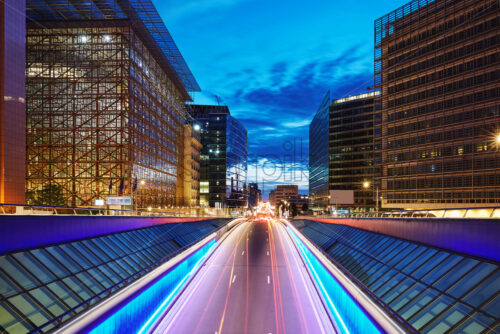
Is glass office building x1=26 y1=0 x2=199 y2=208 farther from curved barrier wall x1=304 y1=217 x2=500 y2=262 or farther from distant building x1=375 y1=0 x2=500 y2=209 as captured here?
distant building x1=375 y1=0 x2=500 y2=209

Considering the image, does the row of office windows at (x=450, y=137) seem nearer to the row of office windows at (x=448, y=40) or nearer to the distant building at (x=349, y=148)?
the row of office windows at (x=448, y=40)

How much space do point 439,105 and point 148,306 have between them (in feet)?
212

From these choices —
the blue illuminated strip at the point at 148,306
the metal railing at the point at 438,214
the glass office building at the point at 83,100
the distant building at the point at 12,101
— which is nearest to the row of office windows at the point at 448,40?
the metal railing at the point at 438,214

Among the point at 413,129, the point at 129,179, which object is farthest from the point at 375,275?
the point at 413,129

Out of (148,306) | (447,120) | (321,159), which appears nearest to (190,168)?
(321,159)

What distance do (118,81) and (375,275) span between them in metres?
58.3

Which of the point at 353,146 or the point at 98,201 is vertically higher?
the point at 353,146

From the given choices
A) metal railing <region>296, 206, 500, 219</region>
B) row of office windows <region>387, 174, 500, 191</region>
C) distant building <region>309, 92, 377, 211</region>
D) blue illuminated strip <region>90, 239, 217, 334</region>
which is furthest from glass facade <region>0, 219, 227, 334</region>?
distant building <region>309, 92, 377, 211</region>

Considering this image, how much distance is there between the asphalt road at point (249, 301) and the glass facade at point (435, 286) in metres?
4.60

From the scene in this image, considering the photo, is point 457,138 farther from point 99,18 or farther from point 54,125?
point 54,125

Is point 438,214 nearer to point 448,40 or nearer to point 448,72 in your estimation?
point 448,72

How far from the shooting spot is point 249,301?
22500mm

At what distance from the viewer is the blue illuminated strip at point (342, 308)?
1422 centimetres

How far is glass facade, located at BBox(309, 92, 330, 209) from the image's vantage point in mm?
140000
